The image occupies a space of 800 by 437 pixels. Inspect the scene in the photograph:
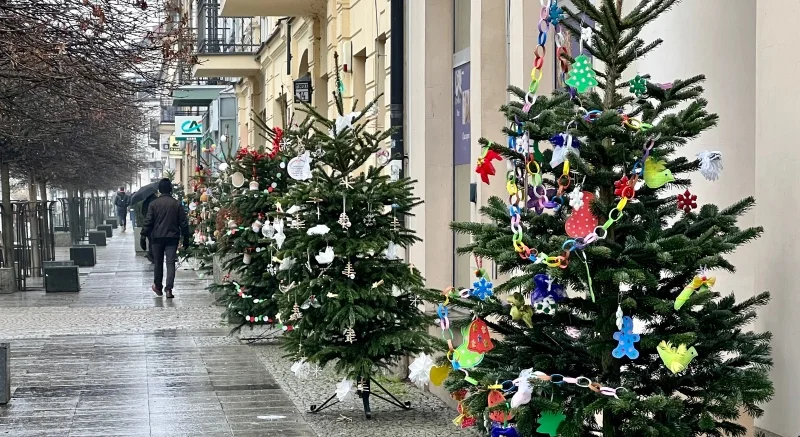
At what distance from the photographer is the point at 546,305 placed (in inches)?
183

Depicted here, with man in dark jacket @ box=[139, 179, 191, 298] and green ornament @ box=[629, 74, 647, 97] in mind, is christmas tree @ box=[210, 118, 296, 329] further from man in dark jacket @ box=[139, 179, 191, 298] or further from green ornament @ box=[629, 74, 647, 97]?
green ornament @ box=[629, 74, 647, 97]

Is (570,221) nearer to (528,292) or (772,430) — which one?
(528,292)

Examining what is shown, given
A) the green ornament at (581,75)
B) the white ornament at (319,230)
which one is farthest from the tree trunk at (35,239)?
the green ornament at (581,75)

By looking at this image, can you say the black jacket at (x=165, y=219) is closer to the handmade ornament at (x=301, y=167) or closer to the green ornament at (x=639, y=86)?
the handmade ornament at (x=301, y=167)

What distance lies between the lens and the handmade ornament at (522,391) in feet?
14.7

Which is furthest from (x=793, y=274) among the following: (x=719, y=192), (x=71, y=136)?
(x=71, y=136)

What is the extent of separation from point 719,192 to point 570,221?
7.98 ft

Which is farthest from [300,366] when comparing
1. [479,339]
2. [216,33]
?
[216,33]

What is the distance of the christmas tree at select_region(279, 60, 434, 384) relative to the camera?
9.22 metres

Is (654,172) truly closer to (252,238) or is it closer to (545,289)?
(545,289)

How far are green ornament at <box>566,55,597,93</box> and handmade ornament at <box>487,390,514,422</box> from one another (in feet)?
3.91

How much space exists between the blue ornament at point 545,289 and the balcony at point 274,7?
15614 millimetres

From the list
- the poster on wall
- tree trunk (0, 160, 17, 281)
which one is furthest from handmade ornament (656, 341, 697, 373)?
tree trunk (0, 160, 17, 281)

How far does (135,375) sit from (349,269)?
3.81 meters
